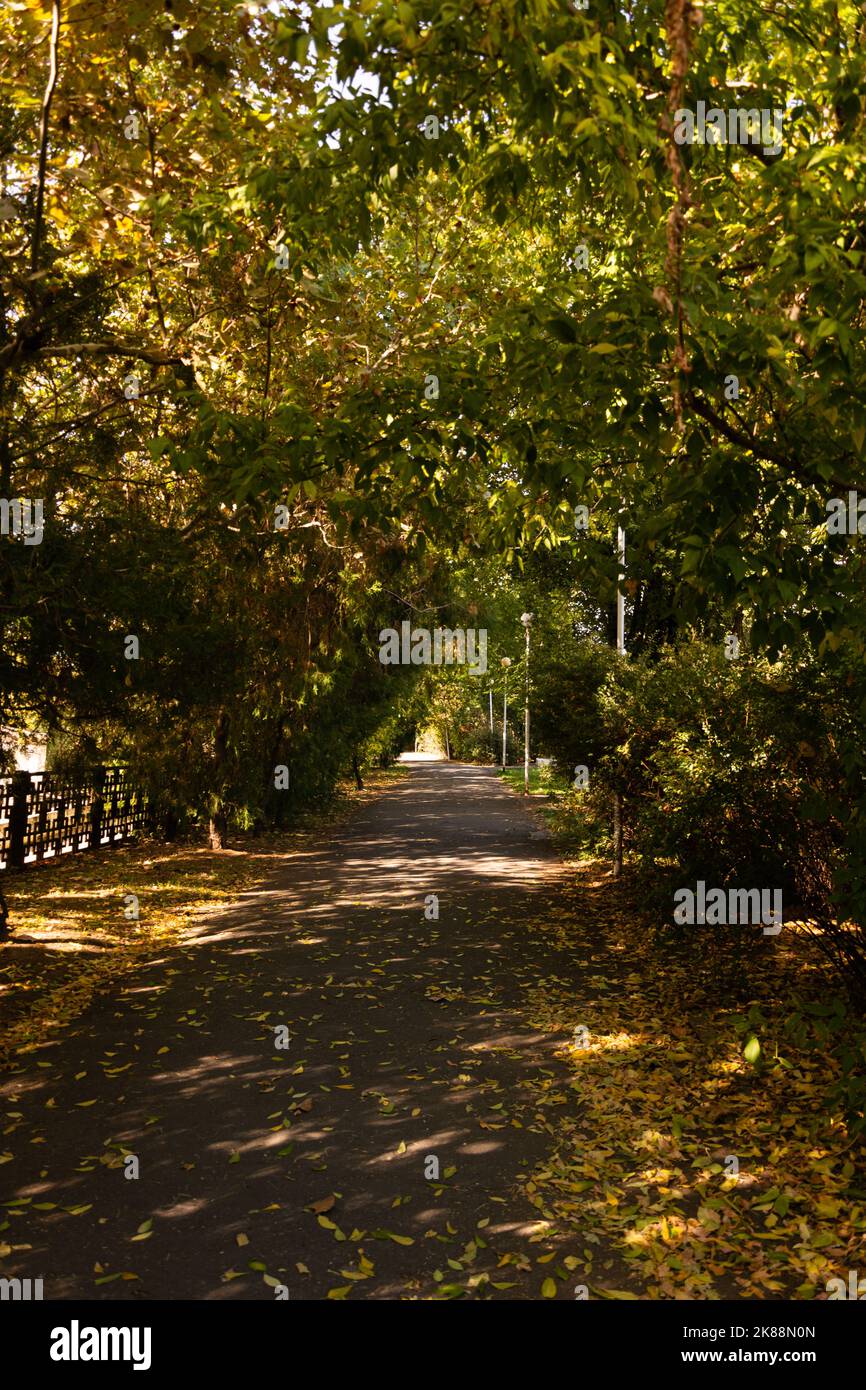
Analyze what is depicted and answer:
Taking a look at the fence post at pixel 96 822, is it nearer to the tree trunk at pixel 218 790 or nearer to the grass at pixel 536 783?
the tree trunk at pixel 218 790

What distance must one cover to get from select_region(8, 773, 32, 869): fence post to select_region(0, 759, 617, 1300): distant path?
4023 millimetres

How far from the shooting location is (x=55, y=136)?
778 centimetres

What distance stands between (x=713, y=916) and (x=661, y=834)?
0.81m

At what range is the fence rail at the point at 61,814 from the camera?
1326 centimetres

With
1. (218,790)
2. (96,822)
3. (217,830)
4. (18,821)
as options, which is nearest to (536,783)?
(217,830)

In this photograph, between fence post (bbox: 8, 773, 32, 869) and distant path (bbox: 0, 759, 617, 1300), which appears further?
fence post (bbox: 8, 773, 32, 869)

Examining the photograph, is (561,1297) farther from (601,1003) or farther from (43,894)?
(43,894)

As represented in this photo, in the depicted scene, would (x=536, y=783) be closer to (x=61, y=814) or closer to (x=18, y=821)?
(x=61, y=814)

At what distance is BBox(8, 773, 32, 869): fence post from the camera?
13.2 meters

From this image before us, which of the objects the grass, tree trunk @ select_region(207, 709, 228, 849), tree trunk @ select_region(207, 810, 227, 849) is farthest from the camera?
the grass

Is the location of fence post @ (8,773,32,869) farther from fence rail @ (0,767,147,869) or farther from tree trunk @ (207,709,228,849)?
tree trunk @ (207,709,228,849)

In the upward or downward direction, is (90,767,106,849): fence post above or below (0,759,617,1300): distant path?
→ above

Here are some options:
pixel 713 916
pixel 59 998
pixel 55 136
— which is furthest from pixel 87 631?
pixel 713 916

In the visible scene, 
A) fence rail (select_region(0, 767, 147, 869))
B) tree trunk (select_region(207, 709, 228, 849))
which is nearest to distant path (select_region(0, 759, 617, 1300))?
fence rail (select_region(0, 767, 147, 869))
